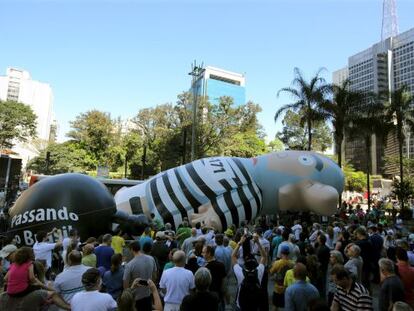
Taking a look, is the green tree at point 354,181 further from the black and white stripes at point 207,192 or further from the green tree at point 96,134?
the black and white stripes at point 207,192

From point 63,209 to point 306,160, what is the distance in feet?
36.4

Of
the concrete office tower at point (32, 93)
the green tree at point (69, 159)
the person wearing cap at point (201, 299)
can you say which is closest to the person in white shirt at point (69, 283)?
the person wearing cap at point (201, 299)

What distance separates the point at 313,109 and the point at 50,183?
21.6 m

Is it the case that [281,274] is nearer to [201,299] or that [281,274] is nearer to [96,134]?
[201,299]

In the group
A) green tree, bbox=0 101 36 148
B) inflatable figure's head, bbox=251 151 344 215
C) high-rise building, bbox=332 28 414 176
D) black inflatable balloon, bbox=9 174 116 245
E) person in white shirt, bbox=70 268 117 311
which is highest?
high-rise building, bbox=332 28 414 176

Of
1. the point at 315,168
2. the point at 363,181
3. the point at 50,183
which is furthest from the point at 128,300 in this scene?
the point at 363,181

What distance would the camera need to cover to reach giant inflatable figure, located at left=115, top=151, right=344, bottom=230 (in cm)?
1560

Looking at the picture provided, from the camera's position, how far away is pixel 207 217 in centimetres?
1520

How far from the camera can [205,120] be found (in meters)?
50.2

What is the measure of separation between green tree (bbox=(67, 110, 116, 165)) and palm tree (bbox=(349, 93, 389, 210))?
39.6 meters

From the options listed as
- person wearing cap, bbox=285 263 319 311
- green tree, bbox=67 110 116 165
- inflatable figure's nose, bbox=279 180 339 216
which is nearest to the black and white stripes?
inflatable figure's nose, bbox=279 180 339 216

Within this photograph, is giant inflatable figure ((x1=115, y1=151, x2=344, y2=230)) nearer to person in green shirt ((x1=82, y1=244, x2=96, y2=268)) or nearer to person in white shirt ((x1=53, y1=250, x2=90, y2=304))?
person in green shirt ((x1=82, y1=244, x2=96, y2=268))

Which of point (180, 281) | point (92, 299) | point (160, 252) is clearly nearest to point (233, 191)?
point (160, 252)

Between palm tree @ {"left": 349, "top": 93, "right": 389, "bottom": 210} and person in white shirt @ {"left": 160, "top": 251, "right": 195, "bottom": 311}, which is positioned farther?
palm tree @ {"left": 349, "top": 93, "right": 389, "bottom": 210}
